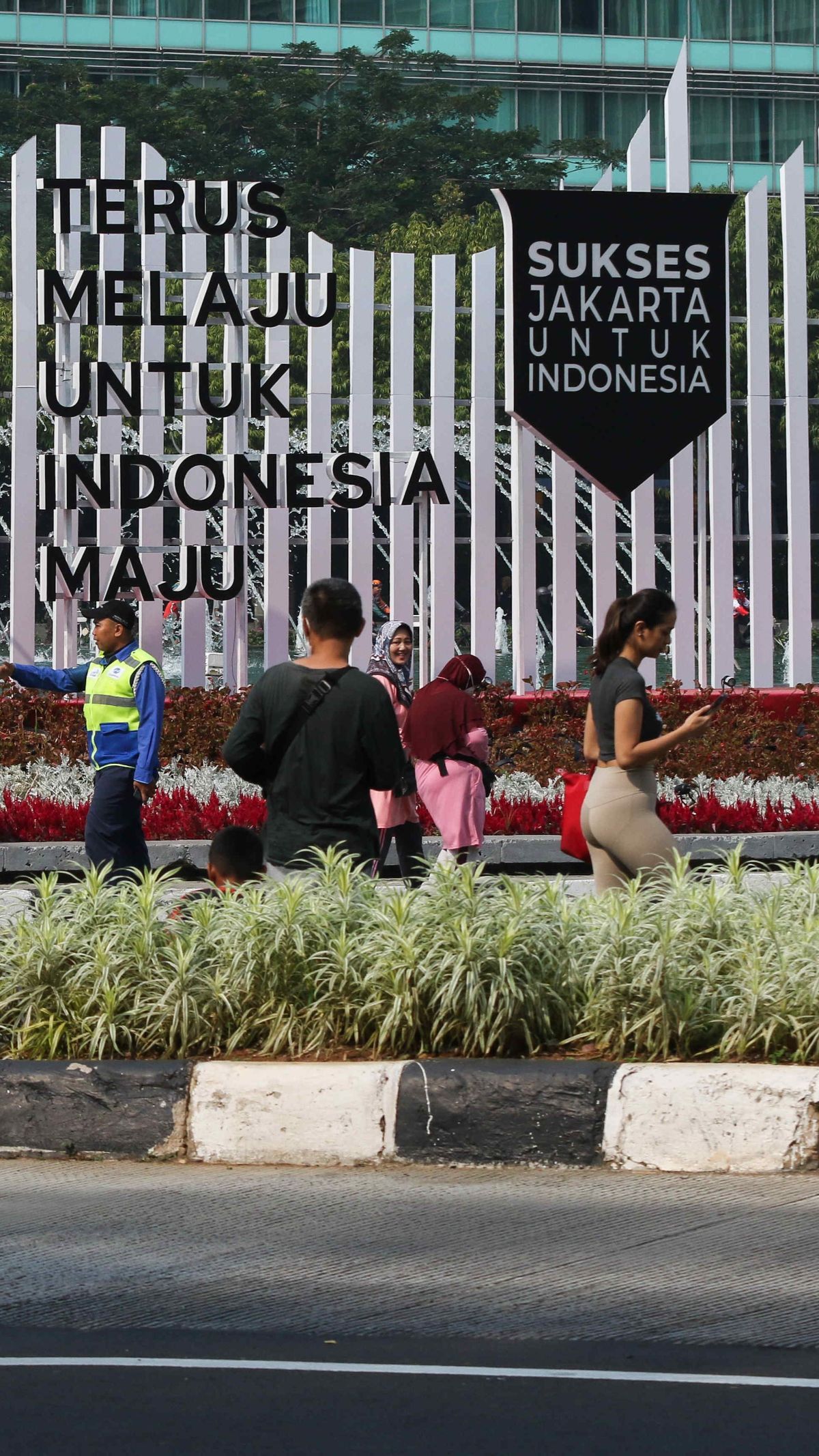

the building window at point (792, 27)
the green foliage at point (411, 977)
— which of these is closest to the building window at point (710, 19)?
the building window at point (792, 27)

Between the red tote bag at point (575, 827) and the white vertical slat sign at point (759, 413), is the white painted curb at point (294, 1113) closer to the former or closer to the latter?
the red tote bag at point (575, 827)

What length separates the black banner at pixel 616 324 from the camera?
15602 millimetres

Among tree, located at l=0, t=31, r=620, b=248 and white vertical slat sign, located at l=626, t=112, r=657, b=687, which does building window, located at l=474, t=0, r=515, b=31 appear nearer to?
tree, located at l=0, t=31, r=620, b=248

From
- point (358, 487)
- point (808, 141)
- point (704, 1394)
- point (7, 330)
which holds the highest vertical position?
point (808, 141)

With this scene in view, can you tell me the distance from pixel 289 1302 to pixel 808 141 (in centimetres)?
7700

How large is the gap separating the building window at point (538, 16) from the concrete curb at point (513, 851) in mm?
65891

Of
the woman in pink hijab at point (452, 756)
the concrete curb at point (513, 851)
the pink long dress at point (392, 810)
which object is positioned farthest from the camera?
the concrete curb at point (513, 851)

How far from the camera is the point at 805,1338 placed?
4.68m

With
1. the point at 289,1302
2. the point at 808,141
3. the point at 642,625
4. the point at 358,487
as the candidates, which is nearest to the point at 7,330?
the point at 358,487

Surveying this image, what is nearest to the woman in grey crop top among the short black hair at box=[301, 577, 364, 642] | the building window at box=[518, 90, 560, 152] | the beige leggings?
the beige leggings

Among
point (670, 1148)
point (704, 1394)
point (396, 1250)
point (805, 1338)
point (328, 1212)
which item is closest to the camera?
point (704, 1394)

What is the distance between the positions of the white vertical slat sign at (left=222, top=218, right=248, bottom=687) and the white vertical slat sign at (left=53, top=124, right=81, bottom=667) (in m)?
1.11

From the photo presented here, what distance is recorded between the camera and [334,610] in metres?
6.82

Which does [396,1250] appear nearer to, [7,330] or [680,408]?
[680,408]
